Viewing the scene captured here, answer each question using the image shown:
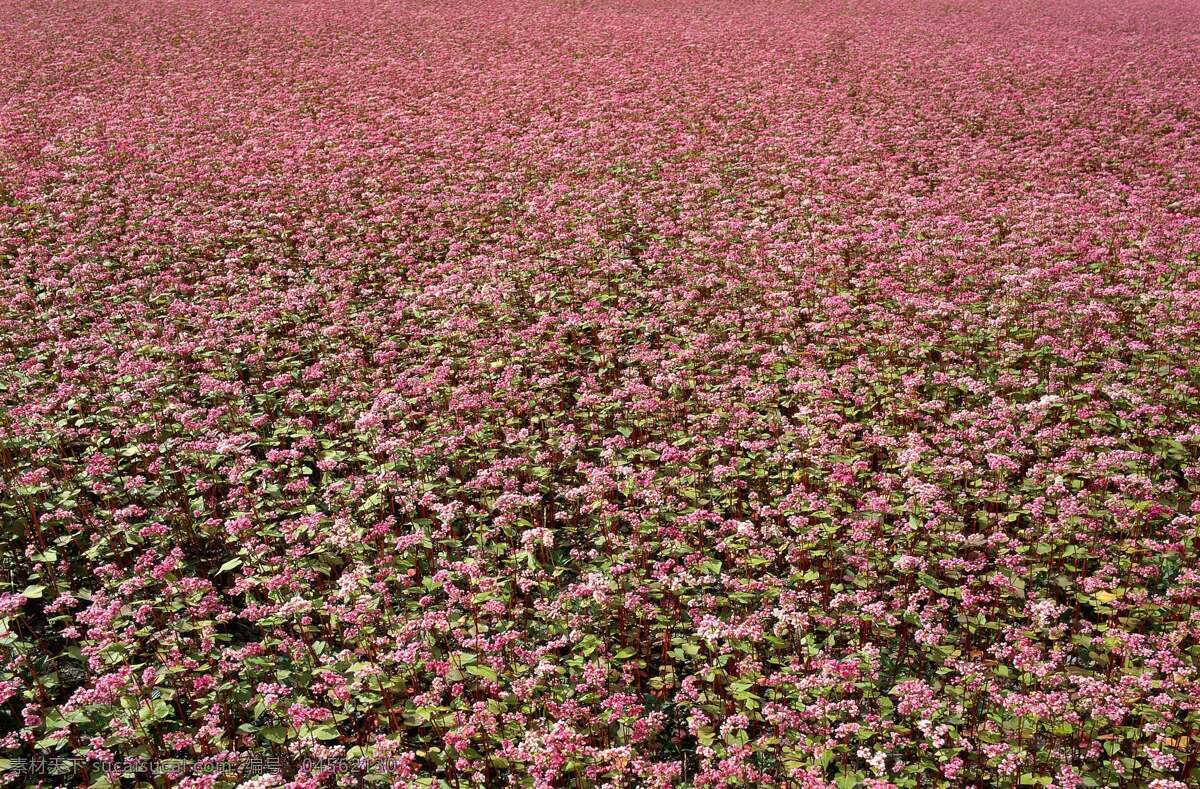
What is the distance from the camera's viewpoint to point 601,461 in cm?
771

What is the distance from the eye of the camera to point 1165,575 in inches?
235

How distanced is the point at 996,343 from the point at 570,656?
610 cm

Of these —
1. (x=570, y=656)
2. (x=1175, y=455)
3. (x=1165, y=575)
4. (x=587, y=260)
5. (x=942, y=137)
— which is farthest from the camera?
(x=942, y=137)

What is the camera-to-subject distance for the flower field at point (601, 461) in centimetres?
493

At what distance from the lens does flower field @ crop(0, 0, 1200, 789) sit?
16.2 ft

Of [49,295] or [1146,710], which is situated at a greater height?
[49,295]

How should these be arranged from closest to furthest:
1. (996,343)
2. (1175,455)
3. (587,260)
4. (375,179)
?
1. (1175,455)
2. (996,343)
3. (587,260)
4. (375,179)

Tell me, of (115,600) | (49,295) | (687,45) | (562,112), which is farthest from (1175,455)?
(687,45)

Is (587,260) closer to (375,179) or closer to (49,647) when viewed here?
(375,179)

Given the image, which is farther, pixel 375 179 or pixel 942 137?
pixel 942 137

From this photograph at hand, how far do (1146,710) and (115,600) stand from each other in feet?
21.9

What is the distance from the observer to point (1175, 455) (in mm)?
7012

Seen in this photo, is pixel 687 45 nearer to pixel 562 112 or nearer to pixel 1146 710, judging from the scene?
pixel 562 112

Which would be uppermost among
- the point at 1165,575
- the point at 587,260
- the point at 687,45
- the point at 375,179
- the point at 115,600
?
the point at 687,45
